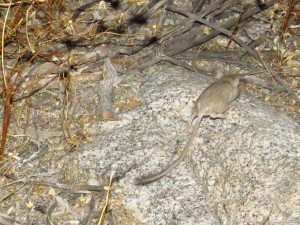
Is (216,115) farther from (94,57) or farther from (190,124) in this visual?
(94,57)

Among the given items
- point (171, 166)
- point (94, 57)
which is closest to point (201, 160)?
point (171, 166)

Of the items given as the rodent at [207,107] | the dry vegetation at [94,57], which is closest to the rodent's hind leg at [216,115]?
A: the rodent at [207,107]

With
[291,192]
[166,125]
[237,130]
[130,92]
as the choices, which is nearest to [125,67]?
[130,92]

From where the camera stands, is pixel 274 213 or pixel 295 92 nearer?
pixel 274 213

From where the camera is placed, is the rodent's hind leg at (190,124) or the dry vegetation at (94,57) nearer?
the rodent's hind leg at (190,124)

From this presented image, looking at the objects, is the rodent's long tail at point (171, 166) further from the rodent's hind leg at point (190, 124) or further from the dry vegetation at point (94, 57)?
the dry vegetation at point (94, 57)

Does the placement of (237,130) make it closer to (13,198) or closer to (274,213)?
(274,213)
